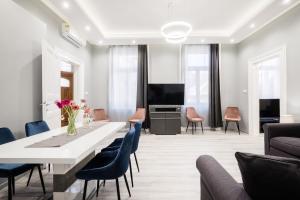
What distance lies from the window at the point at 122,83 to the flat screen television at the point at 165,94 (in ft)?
1.98

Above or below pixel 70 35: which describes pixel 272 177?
below

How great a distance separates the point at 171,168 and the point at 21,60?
2.99m

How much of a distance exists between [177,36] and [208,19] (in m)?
1.44

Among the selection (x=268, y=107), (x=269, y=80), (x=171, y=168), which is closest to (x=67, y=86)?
(x=171, y=168)

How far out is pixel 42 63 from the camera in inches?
134

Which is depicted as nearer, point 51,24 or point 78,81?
point 51,24

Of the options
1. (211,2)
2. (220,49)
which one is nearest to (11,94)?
(211,2)

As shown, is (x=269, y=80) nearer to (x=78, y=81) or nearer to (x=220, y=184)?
(x=78, y=81)

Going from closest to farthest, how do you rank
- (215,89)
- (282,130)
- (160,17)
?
(282,130)
(160,17)
(215,89)

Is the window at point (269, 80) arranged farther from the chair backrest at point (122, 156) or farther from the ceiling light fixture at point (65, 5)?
the chair backrest at point (122, 156)

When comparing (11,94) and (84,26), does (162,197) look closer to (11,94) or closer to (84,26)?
(11,94)

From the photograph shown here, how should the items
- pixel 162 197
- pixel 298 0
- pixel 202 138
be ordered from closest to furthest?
pixel 162 197 < pixel 298 0 < pixel 202 138

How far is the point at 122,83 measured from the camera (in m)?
6.56

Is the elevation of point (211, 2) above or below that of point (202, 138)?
above
